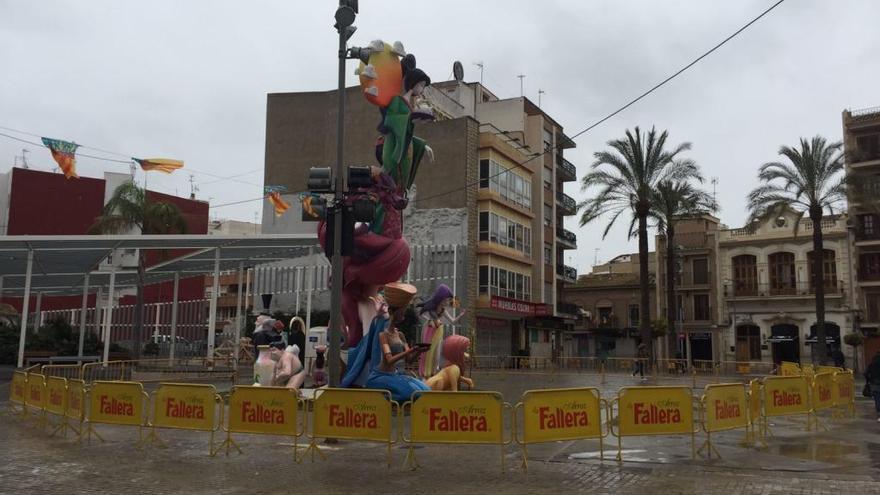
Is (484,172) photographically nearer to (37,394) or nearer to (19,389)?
(19,389)

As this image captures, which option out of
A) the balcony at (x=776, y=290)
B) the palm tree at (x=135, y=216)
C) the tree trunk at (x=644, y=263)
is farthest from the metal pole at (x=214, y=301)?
the balcony at (x=776, y=290)

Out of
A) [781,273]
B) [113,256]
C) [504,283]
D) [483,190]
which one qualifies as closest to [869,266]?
[781,273]

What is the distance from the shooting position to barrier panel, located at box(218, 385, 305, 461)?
10.0 meters

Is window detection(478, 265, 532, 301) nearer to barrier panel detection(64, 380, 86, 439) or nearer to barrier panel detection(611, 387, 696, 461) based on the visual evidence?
barrier panel detection(64, 380, 86, 439)

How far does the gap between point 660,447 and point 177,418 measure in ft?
24.3

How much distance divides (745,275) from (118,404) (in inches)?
1999

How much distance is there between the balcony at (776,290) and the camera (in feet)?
162

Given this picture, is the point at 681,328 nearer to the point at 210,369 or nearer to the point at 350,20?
the point at 210,369

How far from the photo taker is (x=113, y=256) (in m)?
26.8

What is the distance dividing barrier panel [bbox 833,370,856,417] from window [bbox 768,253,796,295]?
3855cm

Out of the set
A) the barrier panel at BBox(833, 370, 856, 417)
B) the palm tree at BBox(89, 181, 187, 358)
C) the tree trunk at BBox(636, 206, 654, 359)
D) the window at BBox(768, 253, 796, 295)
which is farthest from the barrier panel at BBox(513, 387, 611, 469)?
the window at BBox(768, 253, 796, 295)

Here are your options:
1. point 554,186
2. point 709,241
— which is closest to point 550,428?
point 554,186

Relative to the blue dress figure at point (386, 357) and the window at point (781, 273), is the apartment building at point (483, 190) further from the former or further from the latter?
the blue dress figure at point (386, 357)

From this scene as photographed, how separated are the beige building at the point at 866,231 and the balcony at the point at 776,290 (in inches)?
42.1
